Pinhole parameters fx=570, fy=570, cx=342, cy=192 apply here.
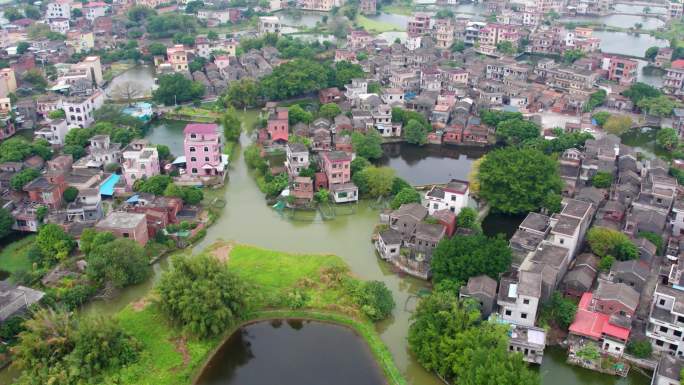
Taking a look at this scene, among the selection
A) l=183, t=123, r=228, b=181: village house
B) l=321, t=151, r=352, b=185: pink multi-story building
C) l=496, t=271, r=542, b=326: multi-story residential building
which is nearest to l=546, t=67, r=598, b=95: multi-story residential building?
l=321, t=151, r=352, b=185: pink multi-story building

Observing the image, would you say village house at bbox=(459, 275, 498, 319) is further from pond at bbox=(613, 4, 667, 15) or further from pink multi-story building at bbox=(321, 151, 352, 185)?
pond at bbox=(613, 4, 667, 15)

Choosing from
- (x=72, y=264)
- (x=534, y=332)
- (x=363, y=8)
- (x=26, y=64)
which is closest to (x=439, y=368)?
(x=534, y=332)

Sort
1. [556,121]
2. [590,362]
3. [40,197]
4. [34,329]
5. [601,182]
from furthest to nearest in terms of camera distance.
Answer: [556,121] → [601,182] → [40,197] → [590,362] → [34,329]

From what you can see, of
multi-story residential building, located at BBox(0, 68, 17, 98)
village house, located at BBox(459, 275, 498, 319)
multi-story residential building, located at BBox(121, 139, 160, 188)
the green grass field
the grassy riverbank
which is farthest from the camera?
multi-story residential building, located at BBox(0, 68, 17, 98)

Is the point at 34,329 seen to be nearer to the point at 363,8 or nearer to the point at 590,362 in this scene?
the point at 590,362

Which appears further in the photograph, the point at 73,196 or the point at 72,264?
the point at 73,196

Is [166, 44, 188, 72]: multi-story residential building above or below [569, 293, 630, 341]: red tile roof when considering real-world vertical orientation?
above

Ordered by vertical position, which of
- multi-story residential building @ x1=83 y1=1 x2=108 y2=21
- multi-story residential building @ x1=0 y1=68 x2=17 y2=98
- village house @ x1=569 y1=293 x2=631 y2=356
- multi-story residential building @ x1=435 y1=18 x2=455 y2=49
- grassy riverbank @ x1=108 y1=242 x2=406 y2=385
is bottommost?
grassy riverbank @ x1=108 y1=242 x2=406 y2=385

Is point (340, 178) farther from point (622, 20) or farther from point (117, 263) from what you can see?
point (622, 20)
